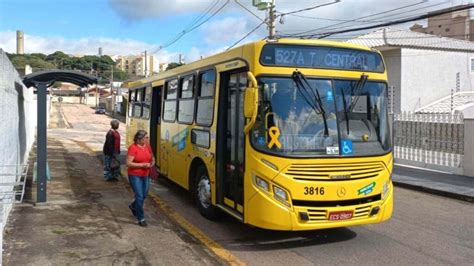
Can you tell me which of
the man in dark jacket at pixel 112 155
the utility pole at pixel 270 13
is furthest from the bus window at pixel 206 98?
the utility pole at pixel 270 13

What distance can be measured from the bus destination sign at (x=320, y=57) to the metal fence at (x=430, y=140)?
7683 millimetres

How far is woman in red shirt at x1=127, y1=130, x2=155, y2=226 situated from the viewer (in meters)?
7.50

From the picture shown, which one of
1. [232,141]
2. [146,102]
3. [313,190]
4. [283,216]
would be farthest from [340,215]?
[146,102]

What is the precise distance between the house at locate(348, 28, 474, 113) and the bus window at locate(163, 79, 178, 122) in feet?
55.9

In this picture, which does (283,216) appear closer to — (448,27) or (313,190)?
(313,190)

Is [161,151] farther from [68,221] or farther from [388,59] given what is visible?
[388,59]

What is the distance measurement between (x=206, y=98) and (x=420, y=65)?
72.0 feet

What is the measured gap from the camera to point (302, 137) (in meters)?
6.29

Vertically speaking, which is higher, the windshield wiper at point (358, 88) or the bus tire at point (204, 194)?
the windshield wiper at point (358, 88)

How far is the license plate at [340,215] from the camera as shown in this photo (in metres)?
6.18

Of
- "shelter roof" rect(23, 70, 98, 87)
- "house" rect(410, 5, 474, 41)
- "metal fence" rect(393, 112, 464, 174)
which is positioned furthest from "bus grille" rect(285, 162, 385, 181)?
"house" rect(410, 5, 474, 41)

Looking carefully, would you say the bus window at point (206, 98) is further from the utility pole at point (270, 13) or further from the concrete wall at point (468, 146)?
the utility pole at point (270, 13)

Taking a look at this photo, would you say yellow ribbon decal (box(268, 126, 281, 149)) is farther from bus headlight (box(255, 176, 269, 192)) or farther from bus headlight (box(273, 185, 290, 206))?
bus headlight (box(273, 185, 290, 206))

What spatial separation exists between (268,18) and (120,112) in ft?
196
